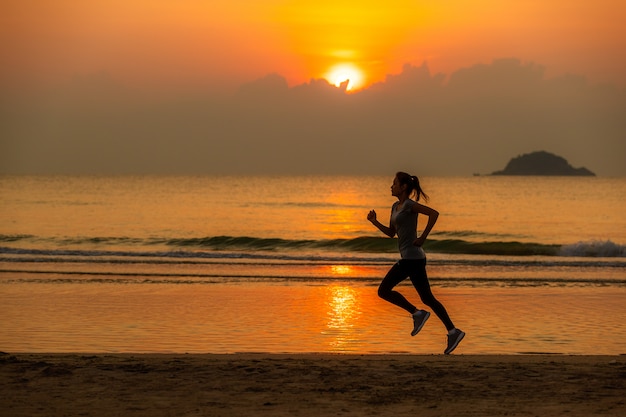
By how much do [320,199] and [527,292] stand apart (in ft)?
223

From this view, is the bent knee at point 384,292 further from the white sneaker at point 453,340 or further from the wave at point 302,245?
the wave at point 302,245

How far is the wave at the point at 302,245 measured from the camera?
3753 centimetres

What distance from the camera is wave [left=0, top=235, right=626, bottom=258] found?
37531mm

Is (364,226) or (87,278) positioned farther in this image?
(364,226)

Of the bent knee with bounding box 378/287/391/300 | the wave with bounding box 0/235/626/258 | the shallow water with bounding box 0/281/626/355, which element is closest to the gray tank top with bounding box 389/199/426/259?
the bent knee with bounding box 378/287/391/300

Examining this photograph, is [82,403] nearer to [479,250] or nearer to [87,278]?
[87,278]

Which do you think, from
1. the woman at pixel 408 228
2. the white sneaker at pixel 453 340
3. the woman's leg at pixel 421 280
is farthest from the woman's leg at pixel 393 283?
the white sneaker at pixel 453 340

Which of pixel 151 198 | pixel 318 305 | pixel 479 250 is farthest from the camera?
pixel 151 198

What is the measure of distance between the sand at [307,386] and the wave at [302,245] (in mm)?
27693

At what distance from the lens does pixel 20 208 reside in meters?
67.4

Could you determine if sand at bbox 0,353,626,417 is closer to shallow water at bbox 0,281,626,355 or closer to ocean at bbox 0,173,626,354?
shallow water at bbox 0,281,626,355

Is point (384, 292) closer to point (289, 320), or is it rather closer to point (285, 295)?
point (289, 320)

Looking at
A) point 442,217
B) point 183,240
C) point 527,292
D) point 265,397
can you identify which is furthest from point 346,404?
point 442,217

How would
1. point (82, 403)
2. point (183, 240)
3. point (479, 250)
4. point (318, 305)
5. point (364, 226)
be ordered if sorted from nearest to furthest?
1. point (82, 403)
2. point (318, 305)
3. point (479, 250)
4. point (183, 240)
5. point (364, 226)
